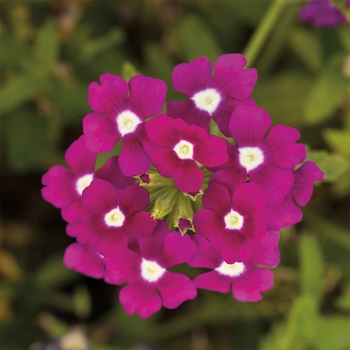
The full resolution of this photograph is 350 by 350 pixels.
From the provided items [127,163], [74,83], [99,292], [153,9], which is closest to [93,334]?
[99,292]

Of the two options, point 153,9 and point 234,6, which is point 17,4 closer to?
point 153,9

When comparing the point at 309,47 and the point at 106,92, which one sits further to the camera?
the point at 309,47

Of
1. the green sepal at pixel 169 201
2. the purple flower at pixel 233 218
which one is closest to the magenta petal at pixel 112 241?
the green sepal at pixel 169 201

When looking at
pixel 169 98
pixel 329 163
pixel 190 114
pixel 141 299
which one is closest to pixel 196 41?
pixel 169 98

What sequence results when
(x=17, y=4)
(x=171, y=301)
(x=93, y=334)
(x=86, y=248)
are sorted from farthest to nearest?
(x=93, y=334) < (x=17, y=4) < (x=86, y=248) < (x=171, y=301)

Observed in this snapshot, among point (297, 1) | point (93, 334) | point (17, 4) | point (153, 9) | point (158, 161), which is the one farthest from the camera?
point (153, 9)

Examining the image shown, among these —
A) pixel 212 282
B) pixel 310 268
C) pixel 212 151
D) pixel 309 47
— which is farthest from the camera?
pixel 309 47

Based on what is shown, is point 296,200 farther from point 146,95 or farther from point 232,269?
point 146,95

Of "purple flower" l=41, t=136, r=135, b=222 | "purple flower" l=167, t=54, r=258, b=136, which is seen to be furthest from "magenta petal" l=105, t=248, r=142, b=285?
"purple flower" l=167, t=54, r=258, b=136

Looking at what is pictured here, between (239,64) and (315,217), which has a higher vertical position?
(239,64)
